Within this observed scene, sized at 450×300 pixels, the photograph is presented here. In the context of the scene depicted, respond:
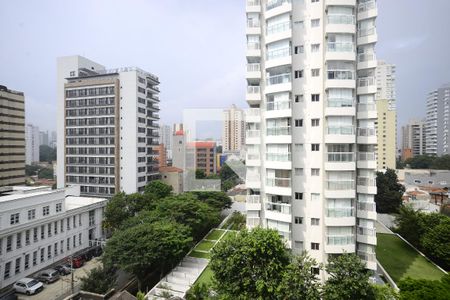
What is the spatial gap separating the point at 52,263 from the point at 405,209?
32.9 metres

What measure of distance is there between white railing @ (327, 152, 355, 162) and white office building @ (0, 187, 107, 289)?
22997 millimetres

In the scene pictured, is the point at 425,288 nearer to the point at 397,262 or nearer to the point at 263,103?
the point at 397,262

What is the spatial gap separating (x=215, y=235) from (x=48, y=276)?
13779 millimetres

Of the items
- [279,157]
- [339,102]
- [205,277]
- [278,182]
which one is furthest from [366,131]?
[205,277]

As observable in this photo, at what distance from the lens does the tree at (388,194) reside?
34.3m

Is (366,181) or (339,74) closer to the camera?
(339,74)

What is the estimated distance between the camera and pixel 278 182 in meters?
15.8

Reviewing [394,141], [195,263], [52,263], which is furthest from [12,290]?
[394,141]

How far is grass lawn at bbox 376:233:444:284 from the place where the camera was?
55.6 ft

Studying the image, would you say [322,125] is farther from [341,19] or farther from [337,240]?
[337,240]

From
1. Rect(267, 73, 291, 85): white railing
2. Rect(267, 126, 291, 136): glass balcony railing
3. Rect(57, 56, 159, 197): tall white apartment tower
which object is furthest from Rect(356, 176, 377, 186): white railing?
Rect(57, 56, 159, 197): tall white apartment tower

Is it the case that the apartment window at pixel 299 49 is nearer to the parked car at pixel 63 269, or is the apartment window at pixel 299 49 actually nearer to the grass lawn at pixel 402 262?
the grass lawn at pixel 402 262

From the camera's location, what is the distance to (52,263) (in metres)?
21.2

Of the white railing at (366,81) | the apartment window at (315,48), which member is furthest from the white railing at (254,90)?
the white railing at (366,81)
